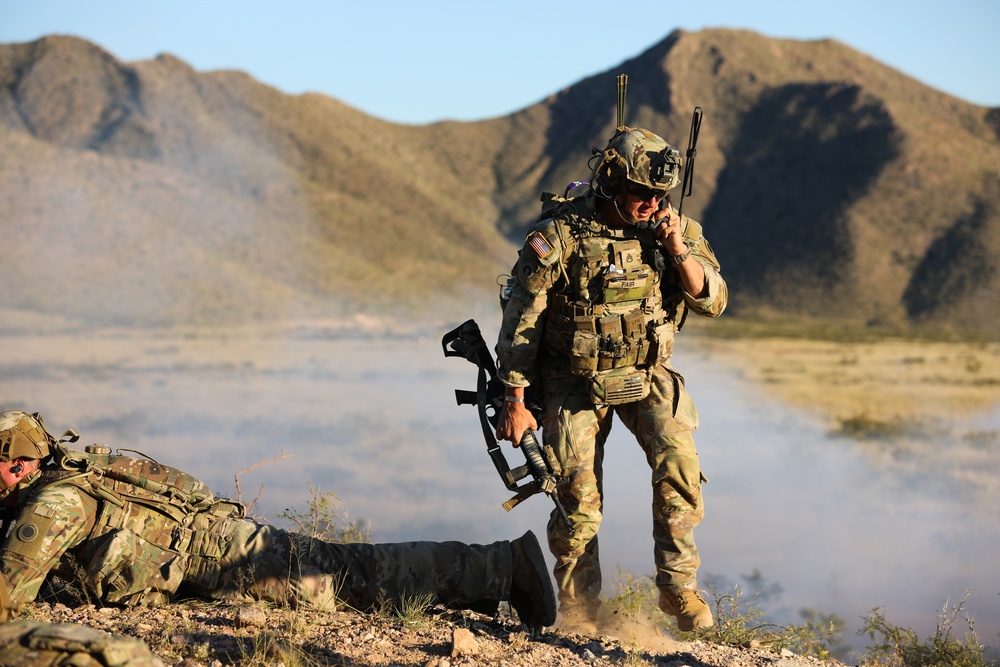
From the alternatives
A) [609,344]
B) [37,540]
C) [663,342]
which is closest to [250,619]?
[37,540]

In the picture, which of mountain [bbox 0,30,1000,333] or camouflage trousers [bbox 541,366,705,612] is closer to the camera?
camouflage trousers [bbox 541,366,705,612]

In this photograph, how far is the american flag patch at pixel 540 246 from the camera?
4.96 meters

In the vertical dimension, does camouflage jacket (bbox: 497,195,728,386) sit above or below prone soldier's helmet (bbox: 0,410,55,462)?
above

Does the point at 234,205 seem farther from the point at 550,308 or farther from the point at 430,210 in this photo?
the point at 550,308

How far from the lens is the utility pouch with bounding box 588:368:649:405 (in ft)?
16.5

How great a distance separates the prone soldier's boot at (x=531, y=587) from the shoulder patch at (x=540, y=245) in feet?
4.89

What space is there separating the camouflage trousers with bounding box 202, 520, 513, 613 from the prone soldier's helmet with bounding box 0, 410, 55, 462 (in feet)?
3.31

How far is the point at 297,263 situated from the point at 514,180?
1568 inches

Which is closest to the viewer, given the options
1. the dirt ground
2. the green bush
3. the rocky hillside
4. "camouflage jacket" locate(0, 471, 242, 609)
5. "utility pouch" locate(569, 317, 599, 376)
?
the rocky hillside

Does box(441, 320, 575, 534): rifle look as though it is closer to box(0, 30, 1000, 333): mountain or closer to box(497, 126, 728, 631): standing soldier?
box(497, 126, 728, 631): standing soldier

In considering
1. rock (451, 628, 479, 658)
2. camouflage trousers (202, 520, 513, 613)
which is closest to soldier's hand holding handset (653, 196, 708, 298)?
camouflage trousers (202, 520, 513, 613)

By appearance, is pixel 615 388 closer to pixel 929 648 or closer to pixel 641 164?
pixel 641 164

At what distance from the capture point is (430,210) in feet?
241

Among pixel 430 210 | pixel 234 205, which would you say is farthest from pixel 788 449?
pixel 430 210
